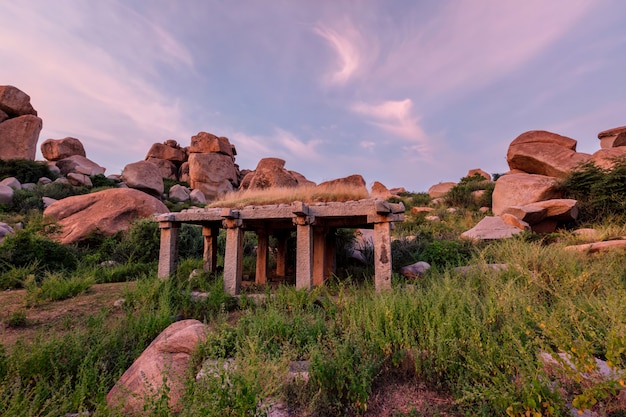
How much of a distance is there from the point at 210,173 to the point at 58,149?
510 inches

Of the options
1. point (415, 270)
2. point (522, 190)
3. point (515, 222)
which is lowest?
point (415, 270)

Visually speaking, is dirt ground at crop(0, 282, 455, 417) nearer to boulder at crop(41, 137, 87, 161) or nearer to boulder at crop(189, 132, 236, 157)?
boulder at crop(41, 137, 87, 161)

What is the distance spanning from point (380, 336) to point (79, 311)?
20.2 feet

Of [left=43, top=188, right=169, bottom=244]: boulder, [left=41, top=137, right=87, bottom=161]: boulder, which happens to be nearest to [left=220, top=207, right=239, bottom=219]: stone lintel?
[left=43, top=188, right=169, bottom=244]: boulder

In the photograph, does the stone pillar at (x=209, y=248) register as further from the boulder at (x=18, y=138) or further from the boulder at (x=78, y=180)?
the boulder at (x=18, y=138)

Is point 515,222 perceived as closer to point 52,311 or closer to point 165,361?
point 165,361

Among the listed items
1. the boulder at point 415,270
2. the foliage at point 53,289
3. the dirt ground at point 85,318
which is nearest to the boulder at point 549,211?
the boulder at point 415,270

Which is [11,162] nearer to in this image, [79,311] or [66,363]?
[79,311]

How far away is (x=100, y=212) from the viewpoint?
43.2ft

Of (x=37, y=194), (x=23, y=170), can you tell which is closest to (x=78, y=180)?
(x=23, y=170)

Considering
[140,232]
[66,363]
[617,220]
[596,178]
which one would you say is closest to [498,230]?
[617,220]

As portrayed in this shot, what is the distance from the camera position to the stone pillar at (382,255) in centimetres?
670

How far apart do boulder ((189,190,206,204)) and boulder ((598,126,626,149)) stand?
101ft

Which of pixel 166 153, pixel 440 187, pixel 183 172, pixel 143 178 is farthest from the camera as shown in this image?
pixel 166 153
